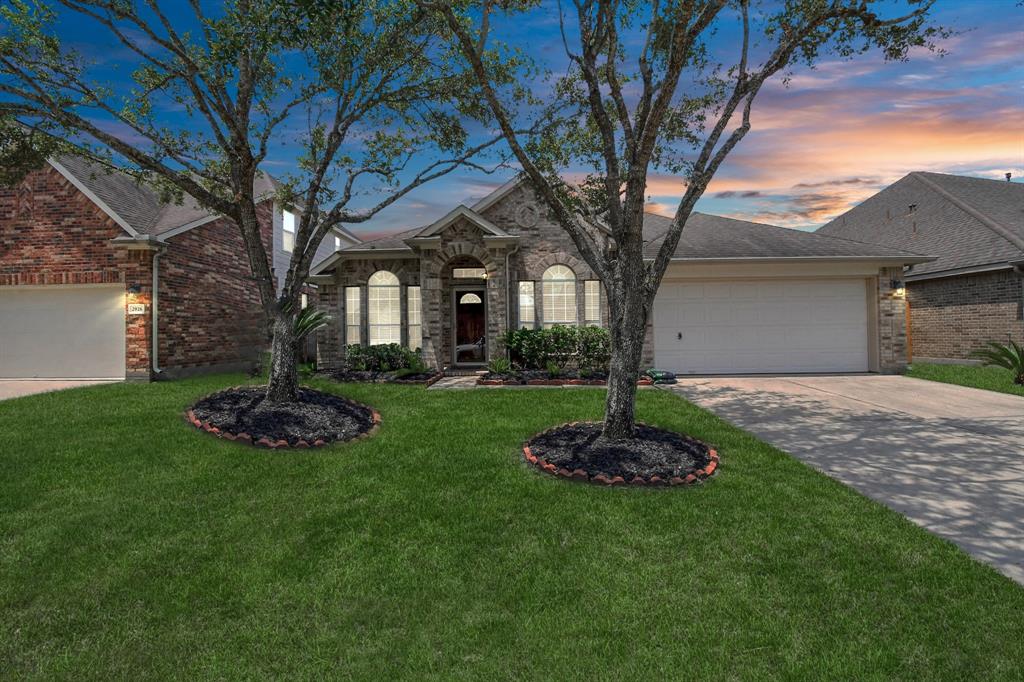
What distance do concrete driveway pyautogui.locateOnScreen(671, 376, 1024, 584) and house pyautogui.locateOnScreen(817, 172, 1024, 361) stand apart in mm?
4733

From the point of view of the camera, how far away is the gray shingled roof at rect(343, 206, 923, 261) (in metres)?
13.2

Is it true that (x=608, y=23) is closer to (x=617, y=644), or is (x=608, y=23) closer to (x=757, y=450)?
(x=757, y=450)

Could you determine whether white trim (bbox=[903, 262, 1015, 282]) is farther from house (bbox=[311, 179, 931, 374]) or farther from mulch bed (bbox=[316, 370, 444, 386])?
mulch bed (bbox=[316, 370, 444, 386])

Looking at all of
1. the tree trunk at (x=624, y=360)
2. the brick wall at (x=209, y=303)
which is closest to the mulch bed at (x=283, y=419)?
the tree trunk at (x=624, y=360)

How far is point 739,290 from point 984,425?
21.7ft

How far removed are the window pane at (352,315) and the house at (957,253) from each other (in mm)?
15010

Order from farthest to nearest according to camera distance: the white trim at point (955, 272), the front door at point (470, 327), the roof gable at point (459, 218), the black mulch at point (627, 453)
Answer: the front door at point (470, 327), the white trim at point (955, 272), the roof gable at point (459, 218), the black mulch at point (627, 453)

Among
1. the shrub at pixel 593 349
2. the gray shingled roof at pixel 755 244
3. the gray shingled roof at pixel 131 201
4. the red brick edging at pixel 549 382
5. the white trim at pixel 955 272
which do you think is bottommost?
the red brick edging at pixel 549 382

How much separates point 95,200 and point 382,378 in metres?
8.08

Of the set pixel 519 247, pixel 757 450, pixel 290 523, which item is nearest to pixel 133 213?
pixel 519 247

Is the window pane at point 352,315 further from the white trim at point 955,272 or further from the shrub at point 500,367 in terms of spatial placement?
the white trim at point 955,272

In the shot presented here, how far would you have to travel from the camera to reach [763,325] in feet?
44.8

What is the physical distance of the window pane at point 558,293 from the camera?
45.3 ft

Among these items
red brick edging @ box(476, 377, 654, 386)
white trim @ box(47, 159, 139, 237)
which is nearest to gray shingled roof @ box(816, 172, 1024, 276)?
red brick edging @ box(476, 377, 654, 386)
